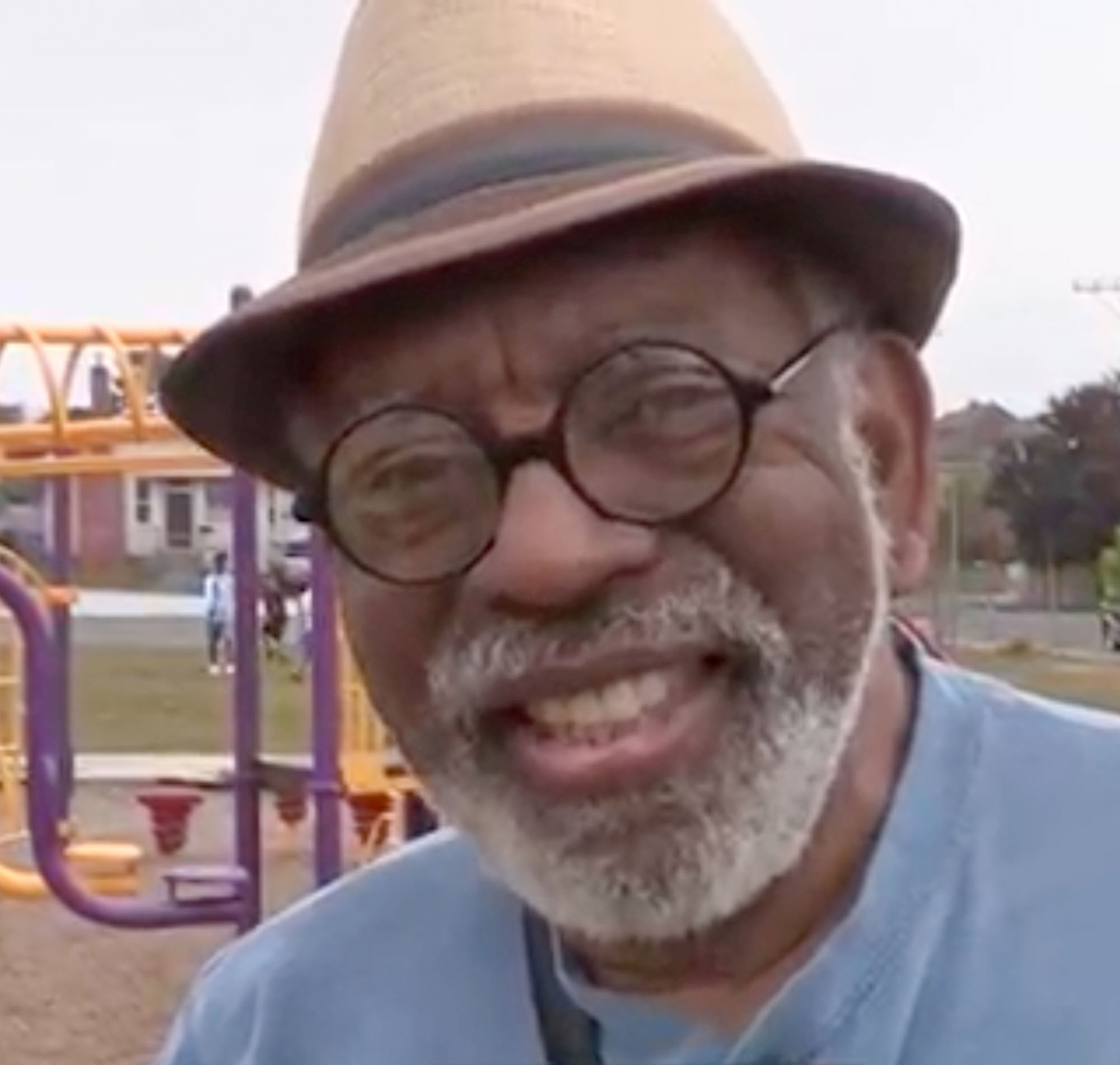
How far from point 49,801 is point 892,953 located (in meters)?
5.02

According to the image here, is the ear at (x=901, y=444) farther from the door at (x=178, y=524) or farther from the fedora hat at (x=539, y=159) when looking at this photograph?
the door at (x=178, y=524)

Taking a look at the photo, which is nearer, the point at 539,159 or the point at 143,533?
the point at 539,159

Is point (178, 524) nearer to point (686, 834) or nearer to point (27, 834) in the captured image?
point (27, 834)

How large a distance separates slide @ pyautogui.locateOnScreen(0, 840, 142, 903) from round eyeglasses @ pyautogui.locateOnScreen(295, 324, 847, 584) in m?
5.64

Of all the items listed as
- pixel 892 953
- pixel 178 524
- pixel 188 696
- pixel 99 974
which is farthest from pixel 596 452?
pixel 178 524

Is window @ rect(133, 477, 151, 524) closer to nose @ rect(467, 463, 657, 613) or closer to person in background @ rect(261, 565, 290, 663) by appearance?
person in background @ rect(261, 565, 290, 663)

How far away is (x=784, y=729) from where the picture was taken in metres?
1.34

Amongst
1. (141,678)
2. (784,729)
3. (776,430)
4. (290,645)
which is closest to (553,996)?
(784,729)

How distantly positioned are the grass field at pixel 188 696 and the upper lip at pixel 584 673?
1030 cm

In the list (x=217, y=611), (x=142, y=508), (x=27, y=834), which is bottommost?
(x=142, y=508)

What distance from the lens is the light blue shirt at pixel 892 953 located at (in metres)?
1.33

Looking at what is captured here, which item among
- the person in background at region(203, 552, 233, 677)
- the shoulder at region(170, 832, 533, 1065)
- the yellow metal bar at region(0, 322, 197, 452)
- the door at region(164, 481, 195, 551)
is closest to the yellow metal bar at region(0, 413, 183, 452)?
the yellow metal bar at region(0, 322, 197, 452)

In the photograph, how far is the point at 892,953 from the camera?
134 cm

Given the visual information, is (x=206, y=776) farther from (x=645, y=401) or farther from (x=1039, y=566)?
(x=1039, y=566)
